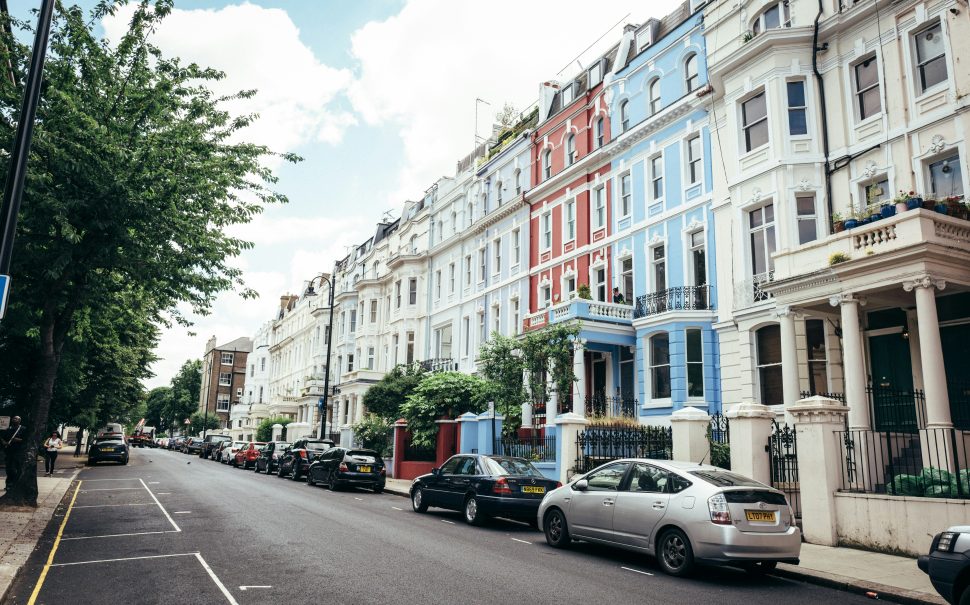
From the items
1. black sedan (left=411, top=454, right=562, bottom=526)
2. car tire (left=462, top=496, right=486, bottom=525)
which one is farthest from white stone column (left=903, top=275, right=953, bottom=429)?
car tire (left=462, top=496, right=486, bottom=525)

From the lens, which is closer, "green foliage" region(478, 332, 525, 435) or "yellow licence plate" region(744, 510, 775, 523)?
"yellow licence plate" region(744, 510, 775, 523)

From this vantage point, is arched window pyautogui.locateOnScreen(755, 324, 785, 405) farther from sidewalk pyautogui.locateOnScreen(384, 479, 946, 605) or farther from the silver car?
the silver car

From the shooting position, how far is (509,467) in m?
14.1

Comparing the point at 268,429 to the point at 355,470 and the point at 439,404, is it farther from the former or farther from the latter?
the point at 355,470

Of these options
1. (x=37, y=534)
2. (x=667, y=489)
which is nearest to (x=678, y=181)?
(x=667, y=489)

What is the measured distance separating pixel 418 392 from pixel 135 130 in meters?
16.1

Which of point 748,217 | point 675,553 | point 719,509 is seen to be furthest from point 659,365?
point 719,509

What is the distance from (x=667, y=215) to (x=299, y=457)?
17.0 metres

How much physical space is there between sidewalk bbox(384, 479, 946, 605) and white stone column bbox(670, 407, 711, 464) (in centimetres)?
332

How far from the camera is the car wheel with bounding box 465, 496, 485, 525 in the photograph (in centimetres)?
1377

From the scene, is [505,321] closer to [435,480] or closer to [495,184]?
[495,184]

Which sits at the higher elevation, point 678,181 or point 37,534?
point 678,181

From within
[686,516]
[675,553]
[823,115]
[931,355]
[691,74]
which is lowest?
[675,553]

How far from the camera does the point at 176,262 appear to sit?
14.1 metres
